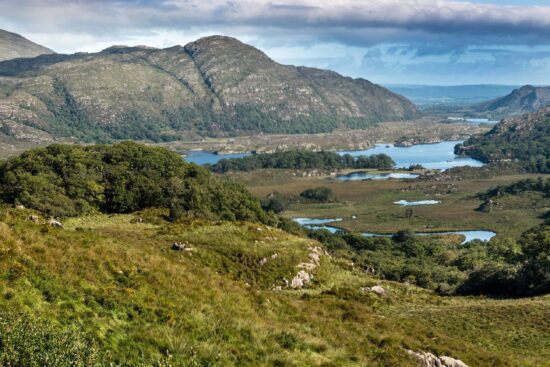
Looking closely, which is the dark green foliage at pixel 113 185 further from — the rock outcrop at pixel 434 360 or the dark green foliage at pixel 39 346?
the dark green foliage at pixel 39 346

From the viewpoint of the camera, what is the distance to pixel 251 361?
897 inches

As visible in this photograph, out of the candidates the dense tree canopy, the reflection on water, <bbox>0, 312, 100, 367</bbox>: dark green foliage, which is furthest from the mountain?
the reflection on water

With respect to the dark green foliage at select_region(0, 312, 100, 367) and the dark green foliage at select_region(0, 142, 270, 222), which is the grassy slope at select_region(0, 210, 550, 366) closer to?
the dark green foliage at select_region(0, 312, 100, 367)

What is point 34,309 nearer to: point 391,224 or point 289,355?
point 289,355

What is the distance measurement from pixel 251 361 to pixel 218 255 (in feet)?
104

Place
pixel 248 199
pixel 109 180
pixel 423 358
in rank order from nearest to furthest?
pixel 423 358 → pixel 109 180 → pixel 248 199

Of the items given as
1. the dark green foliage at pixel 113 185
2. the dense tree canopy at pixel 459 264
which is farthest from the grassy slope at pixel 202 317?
the dark green foliage at pixel 113 185

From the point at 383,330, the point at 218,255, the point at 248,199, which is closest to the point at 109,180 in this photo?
the point at 248,199

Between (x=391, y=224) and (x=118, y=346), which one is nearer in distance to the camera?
(x=118, y=346)

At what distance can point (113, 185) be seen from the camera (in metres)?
96.9

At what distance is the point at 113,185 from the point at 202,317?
7577 centimetres

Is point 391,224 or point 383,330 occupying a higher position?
point 383,330

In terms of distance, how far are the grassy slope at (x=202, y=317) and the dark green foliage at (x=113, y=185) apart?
5053 centimetres

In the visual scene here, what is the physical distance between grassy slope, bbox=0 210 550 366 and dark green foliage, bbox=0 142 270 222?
50529mm
